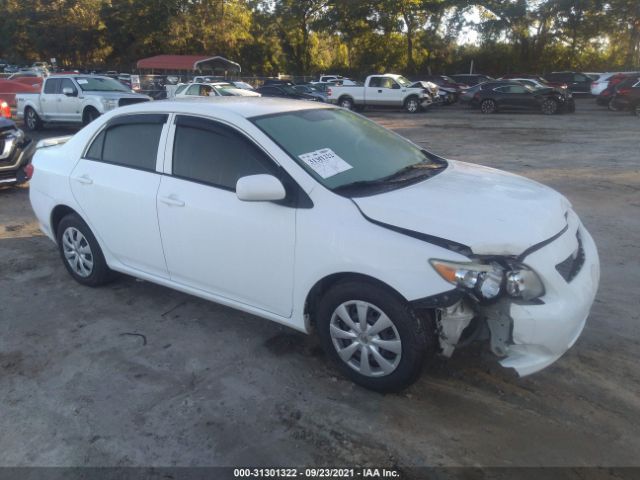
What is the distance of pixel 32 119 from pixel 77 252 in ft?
46.0

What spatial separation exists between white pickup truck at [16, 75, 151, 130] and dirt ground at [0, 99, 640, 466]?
10666 millimetres

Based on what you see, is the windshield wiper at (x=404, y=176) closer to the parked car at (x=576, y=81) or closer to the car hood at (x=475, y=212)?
the car hood at (x=475, y=212)

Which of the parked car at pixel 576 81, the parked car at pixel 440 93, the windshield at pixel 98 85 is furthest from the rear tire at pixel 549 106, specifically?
the windshield at pixel 98 85

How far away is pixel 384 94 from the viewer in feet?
83.8

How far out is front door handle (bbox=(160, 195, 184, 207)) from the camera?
375cm

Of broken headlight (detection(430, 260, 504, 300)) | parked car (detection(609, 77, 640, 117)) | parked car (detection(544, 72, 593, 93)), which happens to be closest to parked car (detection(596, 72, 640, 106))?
parked car (detection(609, 77, 640, 117))

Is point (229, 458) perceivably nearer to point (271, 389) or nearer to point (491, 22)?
point (271, 389)

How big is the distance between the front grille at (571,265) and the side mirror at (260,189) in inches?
65.8

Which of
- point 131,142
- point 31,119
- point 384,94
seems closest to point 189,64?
point 384,94

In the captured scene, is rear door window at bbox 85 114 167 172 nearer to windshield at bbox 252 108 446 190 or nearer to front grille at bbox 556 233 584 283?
windshield at bbox 252 108 446 190

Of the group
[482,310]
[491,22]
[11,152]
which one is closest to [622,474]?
[482,310]

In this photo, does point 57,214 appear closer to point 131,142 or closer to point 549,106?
point 131,142

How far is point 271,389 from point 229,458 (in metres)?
0.63

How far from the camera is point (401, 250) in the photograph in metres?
2.88
